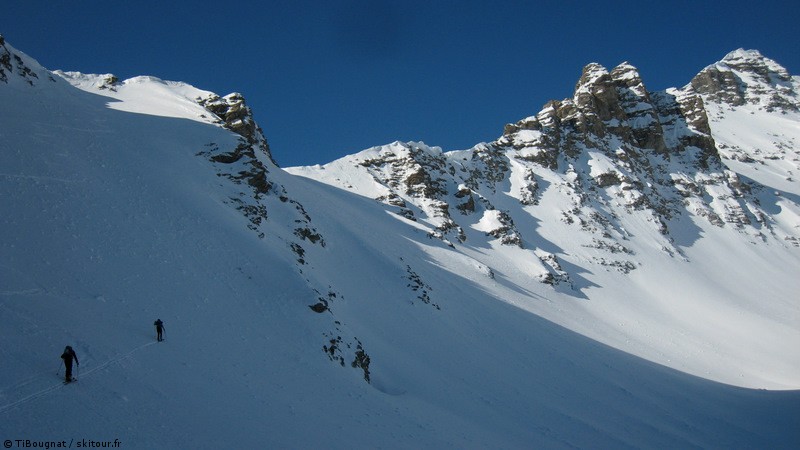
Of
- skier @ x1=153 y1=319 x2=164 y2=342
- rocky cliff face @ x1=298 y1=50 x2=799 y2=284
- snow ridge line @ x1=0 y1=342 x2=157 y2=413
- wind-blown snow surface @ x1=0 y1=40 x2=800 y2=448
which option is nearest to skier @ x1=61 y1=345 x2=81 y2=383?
snow ridge line @ x1=0 y1=342 x2=157 y2=413

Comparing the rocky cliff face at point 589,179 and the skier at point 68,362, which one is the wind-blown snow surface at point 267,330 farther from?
the rocky cliff face at point 589,179

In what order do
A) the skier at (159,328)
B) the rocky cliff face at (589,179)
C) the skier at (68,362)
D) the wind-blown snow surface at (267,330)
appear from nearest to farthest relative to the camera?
the skier at (68,362) → the wind-blown snow surface at (267,330) → the skier at (159,328) → the rocky cliff face at (589,179)

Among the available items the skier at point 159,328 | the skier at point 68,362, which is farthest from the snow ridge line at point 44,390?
the skier at point 159,328

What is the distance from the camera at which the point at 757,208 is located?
93.4m

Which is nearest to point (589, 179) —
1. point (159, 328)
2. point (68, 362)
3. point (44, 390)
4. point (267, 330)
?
point (267, 330)

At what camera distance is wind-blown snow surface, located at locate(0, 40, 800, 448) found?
13852mm

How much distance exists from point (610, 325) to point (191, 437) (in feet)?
161

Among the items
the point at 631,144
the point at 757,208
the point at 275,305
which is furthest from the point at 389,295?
the point at 757,208

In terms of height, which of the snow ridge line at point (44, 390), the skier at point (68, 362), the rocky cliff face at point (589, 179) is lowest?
the snow ridge line at point (44, 390)

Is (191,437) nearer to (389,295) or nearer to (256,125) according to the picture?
(389,295)

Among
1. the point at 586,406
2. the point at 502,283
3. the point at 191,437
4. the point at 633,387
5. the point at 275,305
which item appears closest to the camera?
the point at 191,437

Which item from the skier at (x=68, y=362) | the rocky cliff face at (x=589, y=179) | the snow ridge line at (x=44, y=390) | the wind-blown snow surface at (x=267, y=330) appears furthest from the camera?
the rocky cliff face at (x=589, y=179)

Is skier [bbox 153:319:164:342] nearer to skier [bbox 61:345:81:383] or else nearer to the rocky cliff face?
skier [bbox 61:345:81:383]

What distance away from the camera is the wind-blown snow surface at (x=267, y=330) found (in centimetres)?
1385
